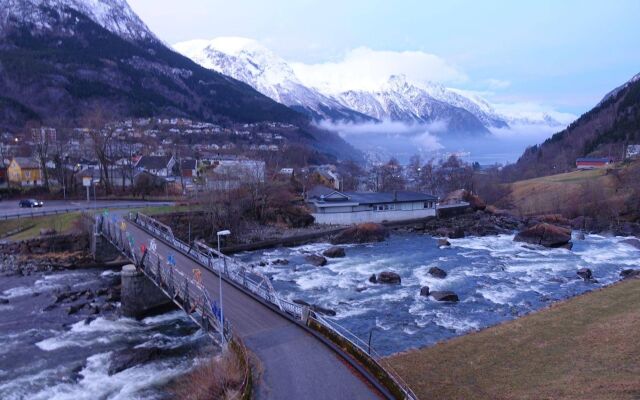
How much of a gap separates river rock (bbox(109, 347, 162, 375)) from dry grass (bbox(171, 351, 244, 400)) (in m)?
4.15

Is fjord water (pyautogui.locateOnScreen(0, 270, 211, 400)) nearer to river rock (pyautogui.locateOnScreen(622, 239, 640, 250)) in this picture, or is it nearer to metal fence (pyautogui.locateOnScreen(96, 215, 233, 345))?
metal fence (pyautogui.locateOnScreen(96, 215, 233, 345))

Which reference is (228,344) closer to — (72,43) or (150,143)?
(150,143)

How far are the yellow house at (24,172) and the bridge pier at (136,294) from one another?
4759 cm

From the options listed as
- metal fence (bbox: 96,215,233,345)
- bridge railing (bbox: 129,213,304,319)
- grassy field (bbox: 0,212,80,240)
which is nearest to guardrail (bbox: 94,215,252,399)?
metal fence (bbox: 96,215,233,345)

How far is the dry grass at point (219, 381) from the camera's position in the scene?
13356 millimetres

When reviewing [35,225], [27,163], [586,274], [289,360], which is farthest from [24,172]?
[586,274]

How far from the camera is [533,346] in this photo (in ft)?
63.2

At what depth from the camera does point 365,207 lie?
5681 centimetres

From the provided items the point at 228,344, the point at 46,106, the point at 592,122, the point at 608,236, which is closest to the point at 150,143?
the point at 46,106

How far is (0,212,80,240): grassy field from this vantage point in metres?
40.1

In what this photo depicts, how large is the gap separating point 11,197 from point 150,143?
48.6 meters

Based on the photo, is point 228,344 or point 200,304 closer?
point 228,344

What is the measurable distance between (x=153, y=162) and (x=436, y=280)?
61.5 metres

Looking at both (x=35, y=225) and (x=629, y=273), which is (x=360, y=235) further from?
(x=35, y=225)
